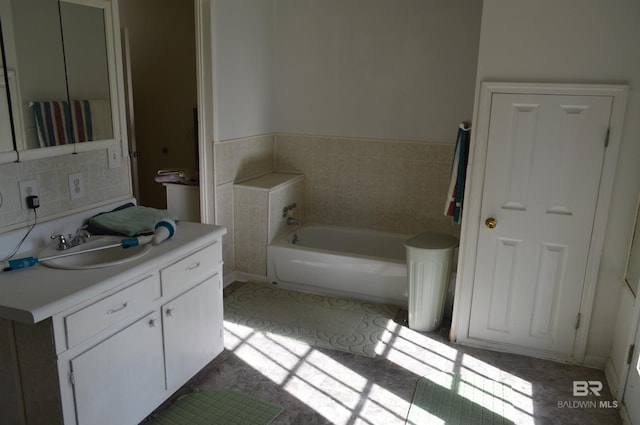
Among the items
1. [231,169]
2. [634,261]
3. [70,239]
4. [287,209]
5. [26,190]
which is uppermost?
[26,190]

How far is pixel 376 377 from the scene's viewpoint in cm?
281

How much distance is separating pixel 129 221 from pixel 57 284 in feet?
2.34

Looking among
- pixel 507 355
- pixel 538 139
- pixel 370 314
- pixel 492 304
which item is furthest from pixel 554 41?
pixel 370 314

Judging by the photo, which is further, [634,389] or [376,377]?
[376,377]

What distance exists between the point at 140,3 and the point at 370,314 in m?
3.40

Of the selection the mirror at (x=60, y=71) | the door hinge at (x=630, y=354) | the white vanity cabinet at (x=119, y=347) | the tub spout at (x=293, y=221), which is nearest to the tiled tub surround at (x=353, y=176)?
the tub spout at (x=293, y=221)

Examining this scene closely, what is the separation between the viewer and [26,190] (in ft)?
7.38

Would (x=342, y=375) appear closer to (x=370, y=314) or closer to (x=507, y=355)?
(x=370, y=314)

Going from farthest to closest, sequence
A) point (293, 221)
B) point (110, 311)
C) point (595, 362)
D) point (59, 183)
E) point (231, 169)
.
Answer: point (293, 221) < point (231, 169) < point (595, 362) < point (59, 183) < point (110, 311)

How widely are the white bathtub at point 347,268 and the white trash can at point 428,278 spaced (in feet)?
1.00

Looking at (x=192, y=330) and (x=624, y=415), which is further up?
(x=192, y=330)

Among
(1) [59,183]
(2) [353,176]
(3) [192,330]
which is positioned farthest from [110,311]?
(2) [353,176]

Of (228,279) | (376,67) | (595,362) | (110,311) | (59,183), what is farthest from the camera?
(376,67)

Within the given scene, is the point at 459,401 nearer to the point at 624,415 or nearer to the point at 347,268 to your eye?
the point at 624,415
